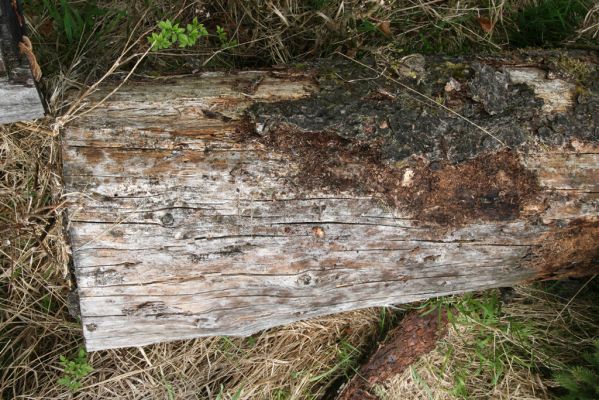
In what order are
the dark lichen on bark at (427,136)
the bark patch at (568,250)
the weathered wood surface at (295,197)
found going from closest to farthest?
the weathered wood surface at (295,197), the dark lichen on bark at (427,136), the bark patch at (568,250)

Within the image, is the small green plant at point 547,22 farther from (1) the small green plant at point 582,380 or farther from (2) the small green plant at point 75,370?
(2) the small green plant at point 75,370

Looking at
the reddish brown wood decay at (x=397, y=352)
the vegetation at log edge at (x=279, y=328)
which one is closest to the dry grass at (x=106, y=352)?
the vegetation at log edge at (x=279, y=328)

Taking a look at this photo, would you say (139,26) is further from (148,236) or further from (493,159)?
(493,159)

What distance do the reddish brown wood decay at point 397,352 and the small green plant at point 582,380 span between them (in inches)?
26.2

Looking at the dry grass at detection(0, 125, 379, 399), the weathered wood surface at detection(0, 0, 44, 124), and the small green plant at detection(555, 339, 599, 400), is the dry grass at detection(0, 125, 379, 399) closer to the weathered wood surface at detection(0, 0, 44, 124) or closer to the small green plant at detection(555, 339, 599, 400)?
the weathered wood surface at detection(0, 0, 44, 124)

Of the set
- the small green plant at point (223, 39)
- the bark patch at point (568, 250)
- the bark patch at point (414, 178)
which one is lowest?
the bark patch at point (568, 250)

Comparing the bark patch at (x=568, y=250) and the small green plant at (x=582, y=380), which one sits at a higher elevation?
the bark patch at (x=568, y=250)

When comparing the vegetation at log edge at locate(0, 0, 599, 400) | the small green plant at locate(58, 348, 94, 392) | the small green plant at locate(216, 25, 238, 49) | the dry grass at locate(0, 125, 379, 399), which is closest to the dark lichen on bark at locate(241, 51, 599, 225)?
the vegetation at log edge at locate(0, 0, 599, 400)

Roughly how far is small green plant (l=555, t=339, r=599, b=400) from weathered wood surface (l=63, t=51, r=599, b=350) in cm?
78

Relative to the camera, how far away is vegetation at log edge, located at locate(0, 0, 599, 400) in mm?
2775

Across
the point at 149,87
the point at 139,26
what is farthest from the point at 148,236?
the point at 139,26

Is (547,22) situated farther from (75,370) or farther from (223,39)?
(75,370)

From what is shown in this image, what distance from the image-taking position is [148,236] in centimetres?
203

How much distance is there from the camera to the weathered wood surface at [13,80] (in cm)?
191
